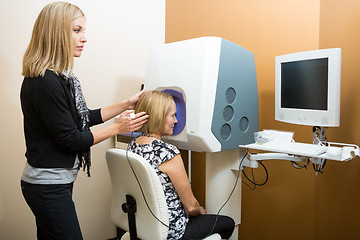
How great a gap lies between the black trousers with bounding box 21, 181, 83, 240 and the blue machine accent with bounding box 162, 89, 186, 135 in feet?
1.91

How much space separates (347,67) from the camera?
1781 mm

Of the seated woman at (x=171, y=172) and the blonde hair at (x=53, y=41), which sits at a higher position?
the blonde hair at (x=53, y=41)

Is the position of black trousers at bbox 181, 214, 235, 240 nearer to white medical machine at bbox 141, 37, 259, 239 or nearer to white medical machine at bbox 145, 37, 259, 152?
white medical machine at bbox 141, 37, 259, 239

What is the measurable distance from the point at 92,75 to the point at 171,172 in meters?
1.22

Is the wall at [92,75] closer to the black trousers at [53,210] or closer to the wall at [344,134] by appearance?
the black trousers at [53,210]

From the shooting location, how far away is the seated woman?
4.63 ft

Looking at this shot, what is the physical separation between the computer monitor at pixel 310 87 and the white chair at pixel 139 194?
2.54 ft

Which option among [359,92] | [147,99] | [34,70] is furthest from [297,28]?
[34,70]

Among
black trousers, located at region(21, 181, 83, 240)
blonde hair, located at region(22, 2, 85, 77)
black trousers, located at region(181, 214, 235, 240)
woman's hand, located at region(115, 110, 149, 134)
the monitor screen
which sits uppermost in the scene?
blonde hair, located at region(22, 2, 85, 77)

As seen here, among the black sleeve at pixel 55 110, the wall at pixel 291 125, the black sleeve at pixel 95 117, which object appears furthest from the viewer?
the wall at pixel 291 125

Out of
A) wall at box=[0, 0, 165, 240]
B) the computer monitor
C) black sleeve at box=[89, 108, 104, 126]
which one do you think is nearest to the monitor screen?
the computer monitor

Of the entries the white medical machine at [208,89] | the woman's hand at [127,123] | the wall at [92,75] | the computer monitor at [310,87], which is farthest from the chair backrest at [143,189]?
the wall at [92,75]

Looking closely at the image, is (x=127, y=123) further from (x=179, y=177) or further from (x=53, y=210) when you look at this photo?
(x=53, y=210)

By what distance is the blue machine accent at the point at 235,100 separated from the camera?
153 cm
